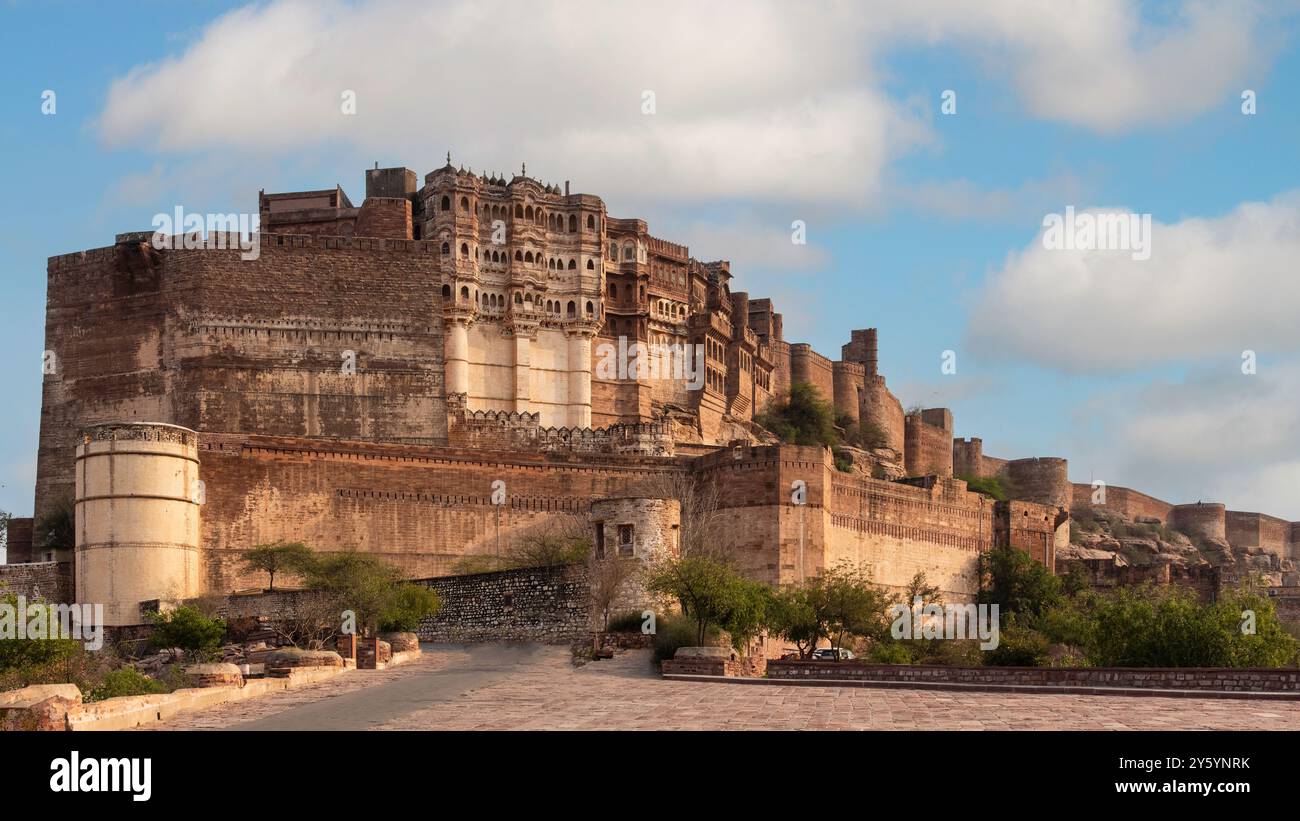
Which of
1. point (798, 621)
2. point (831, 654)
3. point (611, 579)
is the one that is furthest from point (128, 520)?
point (831, 654)

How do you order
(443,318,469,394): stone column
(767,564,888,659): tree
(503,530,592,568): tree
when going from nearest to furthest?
1. (767,564,888,659): tree
2. (503,530,592,568): tree
3. (443,318,469,394): stone column

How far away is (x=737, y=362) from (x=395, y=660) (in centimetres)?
3965

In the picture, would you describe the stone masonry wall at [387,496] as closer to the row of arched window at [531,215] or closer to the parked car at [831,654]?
the row of arched window at [531,215]

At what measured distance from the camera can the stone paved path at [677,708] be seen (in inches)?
658

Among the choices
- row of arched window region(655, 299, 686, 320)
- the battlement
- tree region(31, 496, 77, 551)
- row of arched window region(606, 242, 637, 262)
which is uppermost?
row of arched window region(606, 242, 637, 262)

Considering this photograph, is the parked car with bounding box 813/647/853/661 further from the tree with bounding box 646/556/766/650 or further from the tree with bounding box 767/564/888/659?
the tree with bounding box 646/556/766/650

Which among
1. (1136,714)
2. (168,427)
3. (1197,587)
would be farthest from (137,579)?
(1197,587)

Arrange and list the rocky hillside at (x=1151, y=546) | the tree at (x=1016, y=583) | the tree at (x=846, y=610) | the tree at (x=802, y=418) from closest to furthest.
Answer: the tree at (x=846, y=610)
the tree at (x=1016, y=583)
the tree at (x=802, y=418)
the rocky hillside at (x=1151, y=546)

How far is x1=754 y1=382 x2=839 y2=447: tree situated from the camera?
70.4 m

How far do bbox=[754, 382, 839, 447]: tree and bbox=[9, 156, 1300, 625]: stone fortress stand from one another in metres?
3.15

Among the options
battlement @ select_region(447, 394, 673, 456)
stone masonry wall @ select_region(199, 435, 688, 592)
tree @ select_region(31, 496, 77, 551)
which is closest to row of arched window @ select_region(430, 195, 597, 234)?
battlement @ select_region(447, 394, 673, 456)

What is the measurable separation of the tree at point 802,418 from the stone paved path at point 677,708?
45.3 meters

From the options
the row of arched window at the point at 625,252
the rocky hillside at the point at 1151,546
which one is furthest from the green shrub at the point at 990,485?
the row of arched window at the point at 625,252

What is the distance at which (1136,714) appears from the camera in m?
17.6
